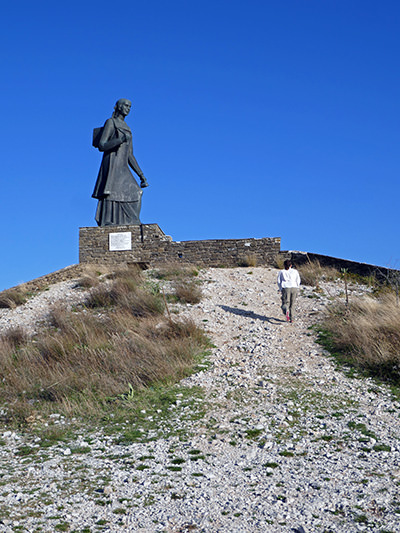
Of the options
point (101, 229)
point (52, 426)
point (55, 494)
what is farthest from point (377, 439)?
point (101, 229)

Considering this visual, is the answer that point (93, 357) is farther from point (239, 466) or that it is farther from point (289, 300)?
point (289, 300)

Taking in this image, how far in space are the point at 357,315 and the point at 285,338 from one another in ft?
4.84

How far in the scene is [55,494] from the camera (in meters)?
4.92

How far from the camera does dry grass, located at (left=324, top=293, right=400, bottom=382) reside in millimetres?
8250

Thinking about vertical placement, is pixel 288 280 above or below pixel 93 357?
above

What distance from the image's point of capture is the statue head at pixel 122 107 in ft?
62.1

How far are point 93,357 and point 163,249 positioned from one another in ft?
31.4

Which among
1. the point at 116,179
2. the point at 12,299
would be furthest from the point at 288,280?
the point at 116,179

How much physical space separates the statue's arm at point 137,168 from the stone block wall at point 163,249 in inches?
76.4

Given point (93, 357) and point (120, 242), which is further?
point (120, 242)

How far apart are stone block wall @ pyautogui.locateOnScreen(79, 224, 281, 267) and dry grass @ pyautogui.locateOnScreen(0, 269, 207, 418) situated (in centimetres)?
618

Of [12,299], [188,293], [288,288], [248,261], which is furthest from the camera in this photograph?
[248,261]

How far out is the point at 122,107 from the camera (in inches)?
745

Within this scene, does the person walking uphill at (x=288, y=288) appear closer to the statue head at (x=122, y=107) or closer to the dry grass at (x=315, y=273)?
the dry grass at (x=315, y=273)
